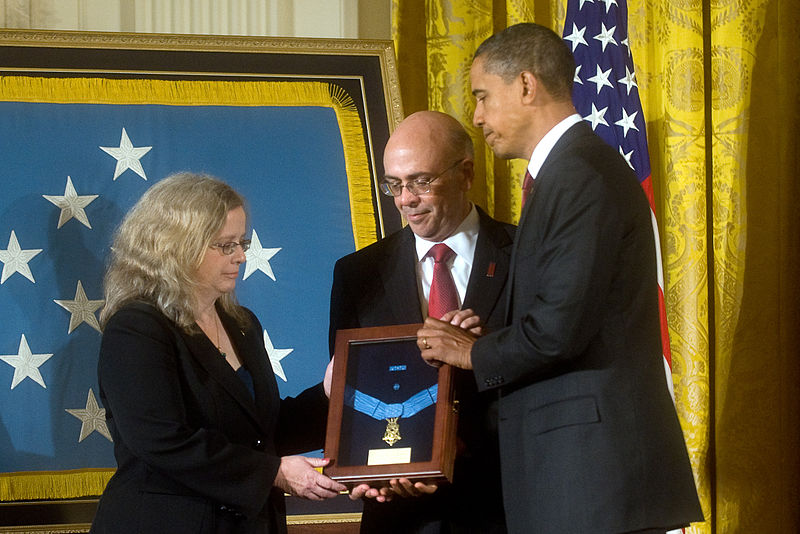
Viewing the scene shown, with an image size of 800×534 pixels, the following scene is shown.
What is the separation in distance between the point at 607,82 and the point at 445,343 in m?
1.85

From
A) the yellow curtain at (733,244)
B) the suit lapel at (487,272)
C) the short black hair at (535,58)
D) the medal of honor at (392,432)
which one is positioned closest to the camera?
the medal of honor at (392,432)

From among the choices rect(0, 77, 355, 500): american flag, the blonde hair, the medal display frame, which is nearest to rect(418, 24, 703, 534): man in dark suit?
the medal display frame

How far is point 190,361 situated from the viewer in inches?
92.6

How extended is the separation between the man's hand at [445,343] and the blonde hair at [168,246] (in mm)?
618

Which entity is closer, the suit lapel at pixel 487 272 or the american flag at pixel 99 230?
the suit lapel at pixel 487 272

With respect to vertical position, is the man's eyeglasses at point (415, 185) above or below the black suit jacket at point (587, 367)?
above

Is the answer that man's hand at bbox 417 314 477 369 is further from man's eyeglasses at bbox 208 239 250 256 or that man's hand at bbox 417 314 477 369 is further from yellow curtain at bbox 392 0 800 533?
yellow curtain at bbox 392 0 800 533

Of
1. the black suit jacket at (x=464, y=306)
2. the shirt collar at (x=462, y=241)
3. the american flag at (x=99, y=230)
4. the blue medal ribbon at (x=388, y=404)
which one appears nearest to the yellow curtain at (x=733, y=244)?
the american flag at (x=99, y=230)

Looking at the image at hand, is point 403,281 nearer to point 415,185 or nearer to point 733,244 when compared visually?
point 415,185

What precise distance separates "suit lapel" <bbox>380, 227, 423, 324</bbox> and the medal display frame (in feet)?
0.77

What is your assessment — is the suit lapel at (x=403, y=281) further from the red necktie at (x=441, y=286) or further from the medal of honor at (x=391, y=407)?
the medal of honor at (x=391, y=407)

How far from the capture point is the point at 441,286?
267 centimetres

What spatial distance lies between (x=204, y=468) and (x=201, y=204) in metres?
0.70

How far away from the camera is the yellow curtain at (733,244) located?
3.89 meters
